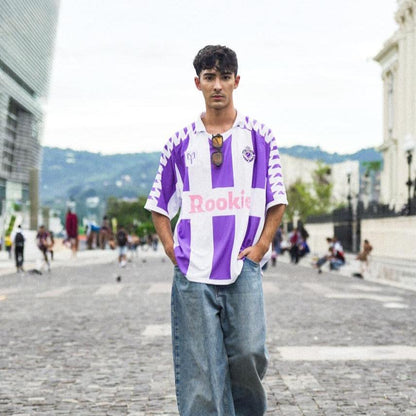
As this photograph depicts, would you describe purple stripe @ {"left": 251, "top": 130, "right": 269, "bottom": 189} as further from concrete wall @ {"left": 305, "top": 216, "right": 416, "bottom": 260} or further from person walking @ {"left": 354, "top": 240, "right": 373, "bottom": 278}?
concrete wall @ {"left": 305, "top": 216, "right": 416, "bottom": 260}

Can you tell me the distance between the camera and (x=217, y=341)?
Result: 380 centimetres

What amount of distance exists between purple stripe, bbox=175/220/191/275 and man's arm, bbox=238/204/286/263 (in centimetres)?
23

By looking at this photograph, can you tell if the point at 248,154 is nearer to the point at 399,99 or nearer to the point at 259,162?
the point at 259,162

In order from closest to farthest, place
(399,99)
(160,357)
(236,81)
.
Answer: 1. (236,81)
2. (160,357)
3. (399,99)

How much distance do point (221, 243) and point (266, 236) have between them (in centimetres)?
21

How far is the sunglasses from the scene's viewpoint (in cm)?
384

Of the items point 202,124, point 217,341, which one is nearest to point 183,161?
point 202,124

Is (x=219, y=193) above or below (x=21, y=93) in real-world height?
below

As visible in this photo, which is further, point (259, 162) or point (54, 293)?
point (54, 293)

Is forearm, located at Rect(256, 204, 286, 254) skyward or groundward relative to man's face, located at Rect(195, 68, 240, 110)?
groundward

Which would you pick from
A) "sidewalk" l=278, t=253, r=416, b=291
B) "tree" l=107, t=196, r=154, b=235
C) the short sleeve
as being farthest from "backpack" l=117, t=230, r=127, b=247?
"tree" l=107, t=196, r=154, b=235

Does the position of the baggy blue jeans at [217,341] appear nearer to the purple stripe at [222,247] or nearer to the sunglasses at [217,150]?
the purple stripe at [222,247]

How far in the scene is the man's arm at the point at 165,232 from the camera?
3.94 metres

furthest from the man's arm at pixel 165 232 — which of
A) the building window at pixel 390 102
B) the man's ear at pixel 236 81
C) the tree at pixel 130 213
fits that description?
the tree at pixel 130 213
